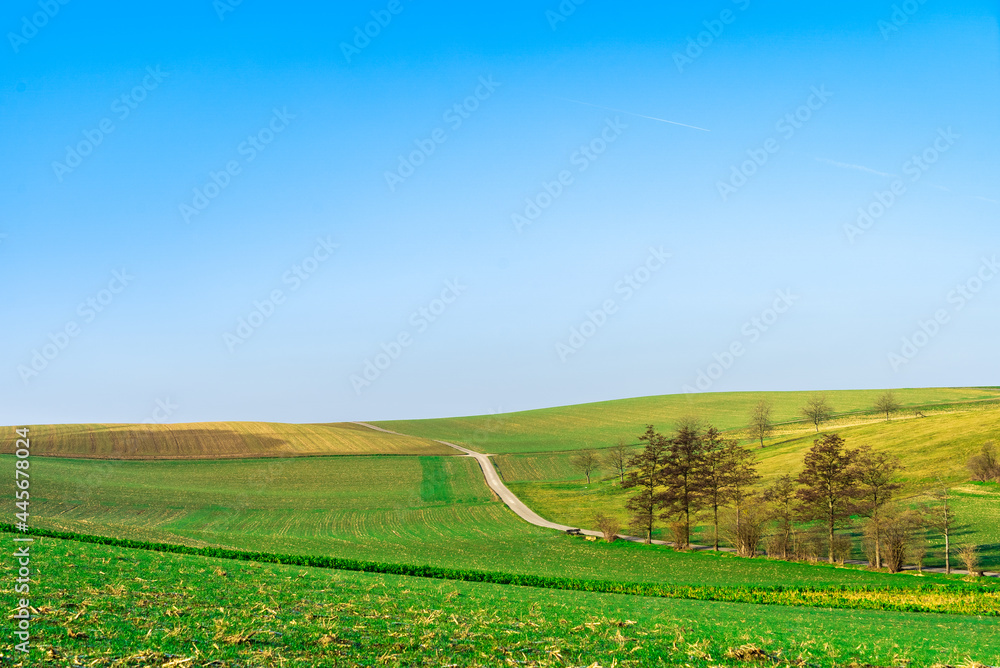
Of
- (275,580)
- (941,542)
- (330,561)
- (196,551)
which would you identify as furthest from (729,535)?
(275,580)

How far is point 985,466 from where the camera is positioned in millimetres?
76625

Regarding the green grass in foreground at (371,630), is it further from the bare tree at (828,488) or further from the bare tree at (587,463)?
the bare tree at (587,463)

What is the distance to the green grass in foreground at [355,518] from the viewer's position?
5106 cm

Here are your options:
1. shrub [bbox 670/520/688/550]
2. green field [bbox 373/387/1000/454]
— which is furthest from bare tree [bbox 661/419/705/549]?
green field [bbox 373/387/1000/454]

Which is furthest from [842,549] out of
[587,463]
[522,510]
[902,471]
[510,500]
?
[587,463]

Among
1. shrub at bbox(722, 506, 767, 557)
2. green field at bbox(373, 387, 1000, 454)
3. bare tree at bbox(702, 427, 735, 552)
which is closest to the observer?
shrub at bbox(722, 506, 767, 557)

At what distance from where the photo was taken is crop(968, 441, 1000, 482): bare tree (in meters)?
76.0

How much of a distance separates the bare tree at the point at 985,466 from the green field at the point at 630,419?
55651 mm

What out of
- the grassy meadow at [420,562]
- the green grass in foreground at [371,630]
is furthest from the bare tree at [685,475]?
the green grass in foreground at [371,630]

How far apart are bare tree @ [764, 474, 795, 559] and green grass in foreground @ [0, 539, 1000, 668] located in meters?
37.6

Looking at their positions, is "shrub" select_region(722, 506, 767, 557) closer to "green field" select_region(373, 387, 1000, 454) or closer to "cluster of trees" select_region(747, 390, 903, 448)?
"cluster of trees" select_region(747, 390, 903, 448)

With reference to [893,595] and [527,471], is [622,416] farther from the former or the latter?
[893,595]

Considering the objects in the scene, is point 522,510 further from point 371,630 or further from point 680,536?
point 371,630

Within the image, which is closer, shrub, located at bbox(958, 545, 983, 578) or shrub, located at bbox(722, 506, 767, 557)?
shrub, located at bbox(958, 545, 983, 578)
